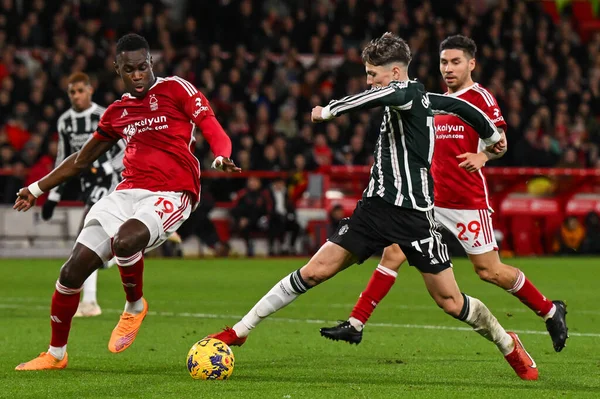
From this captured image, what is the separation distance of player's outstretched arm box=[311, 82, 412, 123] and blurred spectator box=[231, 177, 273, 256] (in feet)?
46.2

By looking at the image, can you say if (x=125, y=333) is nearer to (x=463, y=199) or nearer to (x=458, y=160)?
(x=463, y=199)

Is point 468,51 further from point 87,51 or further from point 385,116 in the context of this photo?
point 87,51

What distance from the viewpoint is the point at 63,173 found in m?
8.41

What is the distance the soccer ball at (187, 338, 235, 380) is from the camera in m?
7.44

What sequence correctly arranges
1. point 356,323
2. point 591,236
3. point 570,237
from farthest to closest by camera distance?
1. point 570,237
2. point 591,236
3. point 356,323

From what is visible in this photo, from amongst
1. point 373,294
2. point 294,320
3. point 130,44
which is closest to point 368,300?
point 373,294

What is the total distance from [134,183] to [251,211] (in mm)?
12906

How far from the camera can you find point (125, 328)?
336 inches

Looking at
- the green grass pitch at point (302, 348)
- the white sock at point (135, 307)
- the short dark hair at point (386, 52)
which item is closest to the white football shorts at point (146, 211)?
the white sock at point (135, 307)

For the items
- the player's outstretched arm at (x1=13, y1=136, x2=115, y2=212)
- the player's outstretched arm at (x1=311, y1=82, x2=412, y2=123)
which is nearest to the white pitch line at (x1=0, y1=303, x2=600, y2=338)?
the player's outstretched arm at (x1=13, y1=136, x2=115, y2=212)

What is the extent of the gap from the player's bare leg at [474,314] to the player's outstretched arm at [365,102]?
1.15 metres

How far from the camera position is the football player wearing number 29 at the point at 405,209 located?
7.43m

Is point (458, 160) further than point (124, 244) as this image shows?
Yes

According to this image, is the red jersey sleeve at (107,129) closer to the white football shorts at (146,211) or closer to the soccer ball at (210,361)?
the white football shorts at (146,211)
